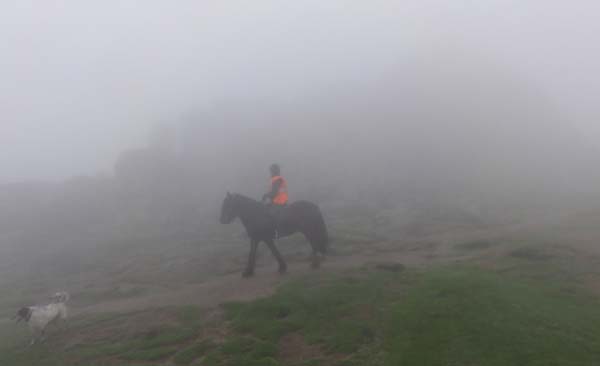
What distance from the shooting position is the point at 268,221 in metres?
20.5

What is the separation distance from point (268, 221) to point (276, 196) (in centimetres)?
117

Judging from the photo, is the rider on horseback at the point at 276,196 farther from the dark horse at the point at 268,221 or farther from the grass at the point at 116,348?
the grass at the point at 116,348

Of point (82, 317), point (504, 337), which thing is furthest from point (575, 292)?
point (82, 317)

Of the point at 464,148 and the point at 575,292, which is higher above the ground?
the point at 464,148

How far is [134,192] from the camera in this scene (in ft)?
188

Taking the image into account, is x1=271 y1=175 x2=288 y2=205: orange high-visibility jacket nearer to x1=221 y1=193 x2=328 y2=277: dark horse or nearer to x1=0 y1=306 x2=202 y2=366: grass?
x1=221 y1=193 x2=328 y2=277: dark horse

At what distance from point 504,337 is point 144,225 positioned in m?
41.4

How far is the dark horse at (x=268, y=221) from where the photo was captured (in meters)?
20.4

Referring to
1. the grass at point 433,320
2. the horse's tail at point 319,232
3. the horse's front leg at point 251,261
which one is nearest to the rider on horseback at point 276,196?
the horse's front leg at point 251,261

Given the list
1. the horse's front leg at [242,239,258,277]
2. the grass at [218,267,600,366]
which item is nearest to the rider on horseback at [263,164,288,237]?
the horse's front leg at [242,239,258,277]

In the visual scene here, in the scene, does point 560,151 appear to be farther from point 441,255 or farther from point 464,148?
point 441,255

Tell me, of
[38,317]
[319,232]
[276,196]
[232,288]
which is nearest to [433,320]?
[232,288]

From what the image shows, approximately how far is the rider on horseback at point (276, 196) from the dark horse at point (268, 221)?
160 mm

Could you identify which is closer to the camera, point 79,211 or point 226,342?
point 226,342
